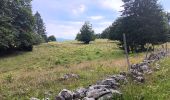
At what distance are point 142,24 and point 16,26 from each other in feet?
76.9

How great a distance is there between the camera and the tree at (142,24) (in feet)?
168

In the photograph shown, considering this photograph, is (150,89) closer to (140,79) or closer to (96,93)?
(140,79)

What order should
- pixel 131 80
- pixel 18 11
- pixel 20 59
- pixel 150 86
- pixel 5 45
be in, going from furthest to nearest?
pixel 18 11 → pixel 5 45 → pixel 20 59 → pixel 131 80 → pixel 150 86

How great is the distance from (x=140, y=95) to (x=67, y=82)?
539 cm

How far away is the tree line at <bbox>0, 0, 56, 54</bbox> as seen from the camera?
56294mm

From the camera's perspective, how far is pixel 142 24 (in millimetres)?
52031

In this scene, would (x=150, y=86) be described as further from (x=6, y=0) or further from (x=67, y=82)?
(x=6, y=0)

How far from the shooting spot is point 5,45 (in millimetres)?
54938

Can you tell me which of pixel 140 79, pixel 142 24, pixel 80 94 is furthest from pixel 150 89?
pixel 142 24

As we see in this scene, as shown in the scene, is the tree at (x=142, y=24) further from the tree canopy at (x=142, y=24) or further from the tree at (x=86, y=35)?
the tree at (x=86, y=35)

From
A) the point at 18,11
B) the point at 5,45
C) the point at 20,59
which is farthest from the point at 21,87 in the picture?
the point at 18,11

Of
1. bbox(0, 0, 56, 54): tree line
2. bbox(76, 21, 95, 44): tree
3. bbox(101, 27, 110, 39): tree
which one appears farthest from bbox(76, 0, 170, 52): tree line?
bbox(101, 27, 110, 39): tree

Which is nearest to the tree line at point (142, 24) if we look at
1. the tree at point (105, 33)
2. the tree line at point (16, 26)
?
the tree line at point (16, 26)

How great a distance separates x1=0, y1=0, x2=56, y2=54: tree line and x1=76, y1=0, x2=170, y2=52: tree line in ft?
55.5
